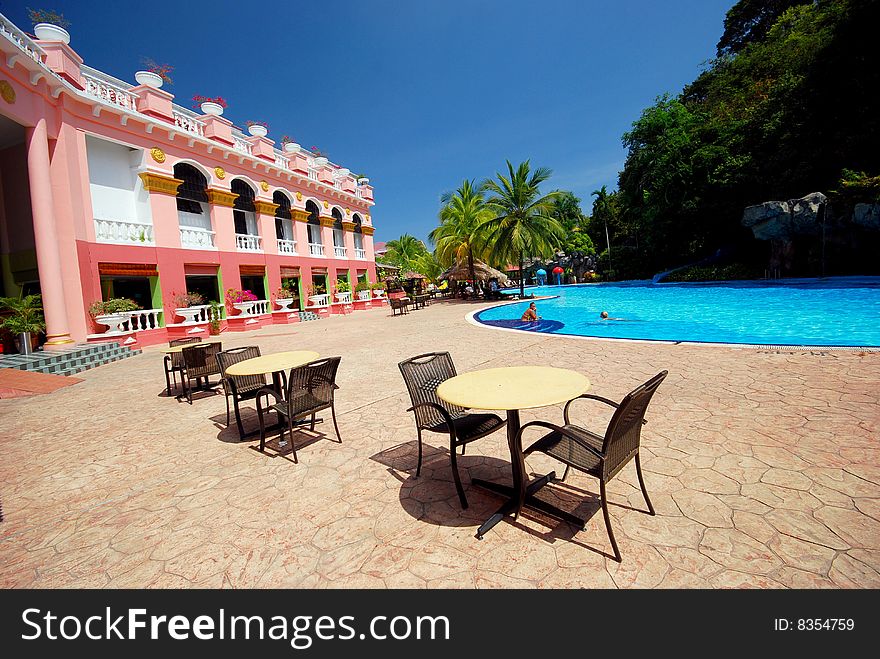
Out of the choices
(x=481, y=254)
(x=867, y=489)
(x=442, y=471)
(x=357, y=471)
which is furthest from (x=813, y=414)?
(x=481, y=254)

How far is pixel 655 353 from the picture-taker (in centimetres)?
765

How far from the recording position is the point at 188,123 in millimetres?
17297

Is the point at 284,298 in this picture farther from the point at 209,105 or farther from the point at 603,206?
the point at 603,206

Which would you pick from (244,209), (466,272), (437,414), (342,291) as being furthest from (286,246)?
(437,414)

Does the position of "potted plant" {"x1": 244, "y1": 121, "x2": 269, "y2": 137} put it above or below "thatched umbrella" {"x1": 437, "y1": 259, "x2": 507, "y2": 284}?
above

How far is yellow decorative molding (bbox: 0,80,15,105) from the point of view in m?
10.1

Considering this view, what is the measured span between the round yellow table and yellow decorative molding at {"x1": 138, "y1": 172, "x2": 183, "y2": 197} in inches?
690

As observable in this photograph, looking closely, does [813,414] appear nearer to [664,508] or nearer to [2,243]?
[664,508]

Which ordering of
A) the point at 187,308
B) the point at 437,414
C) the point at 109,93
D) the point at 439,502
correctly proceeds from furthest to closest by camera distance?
the point at 187,308
the point at 109,93
the point at 437,414
the point at 439,502

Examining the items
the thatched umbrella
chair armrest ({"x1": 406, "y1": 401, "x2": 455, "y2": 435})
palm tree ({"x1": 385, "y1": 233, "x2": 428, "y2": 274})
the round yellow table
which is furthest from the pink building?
palm tree ({"x1": 385, "y1": 233, "x2": 428, "y2": 274})

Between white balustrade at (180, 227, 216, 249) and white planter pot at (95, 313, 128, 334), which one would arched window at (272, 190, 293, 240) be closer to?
white balustrade at (180, 227, 216, 249)

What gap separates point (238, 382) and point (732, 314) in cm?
1847
